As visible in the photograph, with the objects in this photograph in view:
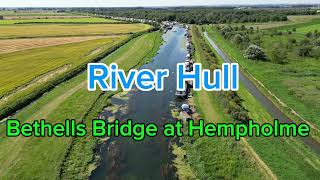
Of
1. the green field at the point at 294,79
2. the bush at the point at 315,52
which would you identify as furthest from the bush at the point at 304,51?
the green field at the point at 294,79

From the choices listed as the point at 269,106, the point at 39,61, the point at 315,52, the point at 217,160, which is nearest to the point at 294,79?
the point at 269,106

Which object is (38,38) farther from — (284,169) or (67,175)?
(284,169)

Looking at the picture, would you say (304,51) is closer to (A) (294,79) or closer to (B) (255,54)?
(B) (255,54)

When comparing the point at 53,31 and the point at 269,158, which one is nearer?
the point at 269,158

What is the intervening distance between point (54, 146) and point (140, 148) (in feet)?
26.2

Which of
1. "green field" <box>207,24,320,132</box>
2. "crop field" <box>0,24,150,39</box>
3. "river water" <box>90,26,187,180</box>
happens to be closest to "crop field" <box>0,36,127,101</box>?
"river water" <box>90,26,187,180</box>

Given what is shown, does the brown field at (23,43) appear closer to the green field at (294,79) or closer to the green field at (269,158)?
the green field at (294,79)

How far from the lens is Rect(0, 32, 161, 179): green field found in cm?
2533

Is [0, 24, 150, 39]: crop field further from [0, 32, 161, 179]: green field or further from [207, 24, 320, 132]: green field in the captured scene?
[0, 32, 161, 179]: green field

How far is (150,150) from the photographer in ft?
95.0

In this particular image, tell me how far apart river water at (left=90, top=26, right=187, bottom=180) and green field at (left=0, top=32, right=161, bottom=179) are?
5.37 ft

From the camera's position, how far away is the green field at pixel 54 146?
25328mm

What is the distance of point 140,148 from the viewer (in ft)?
96.1

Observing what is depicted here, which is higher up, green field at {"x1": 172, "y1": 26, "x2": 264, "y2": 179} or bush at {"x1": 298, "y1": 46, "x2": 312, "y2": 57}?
bush at {"x1": 298, "y1": 46, "x2": 312, "y2": 57}
